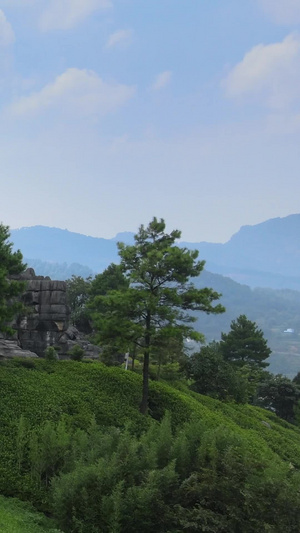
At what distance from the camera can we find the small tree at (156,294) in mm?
19172

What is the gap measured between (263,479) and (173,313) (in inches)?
401

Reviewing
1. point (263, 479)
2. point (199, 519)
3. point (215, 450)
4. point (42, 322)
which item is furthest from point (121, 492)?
point (42, 322)

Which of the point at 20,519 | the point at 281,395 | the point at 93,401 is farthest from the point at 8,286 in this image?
the point at 281,395

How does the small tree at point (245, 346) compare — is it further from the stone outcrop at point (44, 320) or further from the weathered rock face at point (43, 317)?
the weathered rock face at point (43, 317)

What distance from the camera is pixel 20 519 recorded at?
32.5ft

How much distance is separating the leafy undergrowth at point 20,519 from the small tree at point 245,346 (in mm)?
40262

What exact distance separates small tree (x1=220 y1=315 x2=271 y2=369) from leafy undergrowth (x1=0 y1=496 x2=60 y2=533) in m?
40.3

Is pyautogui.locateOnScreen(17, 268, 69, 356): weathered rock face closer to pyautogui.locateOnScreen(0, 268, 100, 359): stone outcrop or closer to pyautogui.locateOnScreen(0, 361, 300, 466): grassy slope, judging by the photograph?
pyautogui.locateOnScreen(0, 268, 100, 359): stone outcrop

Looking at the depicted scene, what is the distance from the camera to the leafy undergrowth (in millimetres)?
9195

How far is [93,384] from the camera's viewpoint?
21.0 m

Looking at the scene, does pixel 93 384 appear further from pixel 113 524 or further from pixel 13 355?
pixel 113 524

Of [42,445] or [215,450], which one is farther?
[42,445]

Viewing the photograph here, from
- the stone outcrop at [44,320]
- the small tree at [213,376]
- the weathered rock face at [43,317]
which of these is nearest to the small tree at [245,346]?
the small tree at [213,376]

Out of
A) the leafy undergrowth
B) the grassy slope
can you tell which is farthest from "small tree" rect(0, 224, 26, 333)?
the leafy undergrowth
